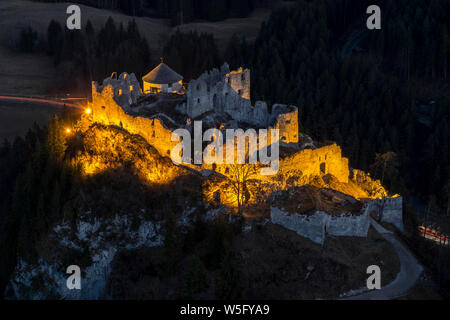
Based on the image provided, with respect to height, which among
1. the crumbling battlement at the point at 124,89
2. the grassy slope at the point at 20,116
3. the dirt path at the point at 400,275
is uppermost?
the crumbling battlement at the point at 124,89

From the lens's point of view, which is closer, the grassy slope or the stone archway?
the stone archway

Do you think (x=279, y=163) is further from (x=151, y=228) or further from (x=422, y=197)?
(x=422, y=197)

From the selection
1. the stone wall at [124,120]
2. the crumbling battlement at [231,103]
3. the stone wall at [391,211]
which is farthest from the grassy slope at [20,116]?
the stone wall at [391,211]

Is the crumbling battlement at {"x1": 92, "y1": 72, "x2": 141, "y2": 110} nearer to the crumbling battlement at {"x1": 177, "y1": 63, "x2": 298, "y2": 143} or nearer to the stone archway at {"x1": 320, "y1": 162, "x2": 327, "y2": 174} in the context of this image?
the crumbling battlement at {"x1": 177, "y1": 63, "x2": 298, "y2": 143}

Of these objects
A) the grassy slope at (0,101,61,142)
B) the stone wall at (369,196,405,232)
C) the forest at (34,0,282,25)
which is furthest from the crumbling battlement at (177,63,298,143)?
the forest at (34,0,282,25)

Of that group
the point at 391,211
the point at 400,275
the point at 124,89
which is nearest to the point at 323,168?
the point at 391,211

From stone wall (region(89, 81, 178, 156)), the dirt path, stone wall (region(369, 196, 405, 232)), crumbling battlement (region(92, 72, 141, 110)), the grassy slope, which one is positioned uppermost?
Result: crumbling battlement (region(92, 72, 141, 110))

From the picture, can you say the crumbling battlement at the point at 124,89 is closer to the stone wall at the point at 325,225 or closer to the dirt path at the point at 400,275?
the stone wall at the point at 325,225
